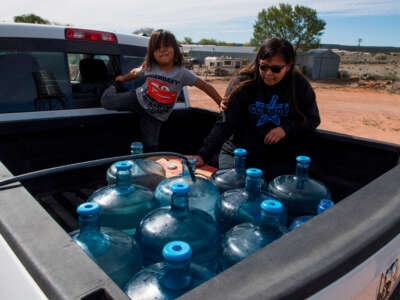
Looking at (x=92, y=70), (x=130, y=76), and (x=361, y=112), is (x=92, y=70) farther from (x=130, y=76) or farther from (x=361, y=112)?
(x=361, y=112)

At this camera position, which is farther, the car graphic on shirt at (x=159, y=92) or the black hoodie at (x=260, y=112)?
the car graphic on shirt at (x=159, y=92)

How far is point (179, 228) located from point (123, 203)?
35 cm

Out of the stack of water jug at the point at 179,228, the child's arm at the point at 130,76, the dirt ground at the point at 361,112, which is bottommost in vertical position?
the dirt ground at the point at 361,112

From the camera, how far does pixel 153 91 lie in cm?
304

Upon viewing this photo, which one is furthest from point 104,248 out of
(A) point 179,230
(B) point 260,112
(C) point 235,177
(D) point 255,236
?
(B) point 260,112

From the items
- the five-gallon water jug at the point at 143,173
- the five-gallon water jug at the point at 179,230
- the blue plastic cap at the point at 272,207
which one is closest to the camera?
the blue plastic cap at the point at 272,207

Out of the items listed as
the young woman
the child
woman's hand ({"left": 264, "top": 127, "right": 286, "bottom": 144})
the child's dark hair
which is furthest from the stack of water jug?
the child's dark hair

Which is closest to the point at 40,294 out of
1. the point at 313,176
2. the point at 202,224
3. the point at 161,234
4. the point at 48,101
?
the point at 161,234

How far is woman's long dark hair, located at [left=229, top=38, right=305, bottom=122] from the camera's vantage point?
2504 mm

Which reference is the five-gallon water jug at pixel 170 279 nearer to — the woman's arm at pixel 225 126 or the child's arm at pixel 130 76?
the woman's arm at pixel 225 126

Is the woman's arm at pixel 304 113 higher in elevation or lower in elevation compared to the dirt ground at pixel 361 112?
higher

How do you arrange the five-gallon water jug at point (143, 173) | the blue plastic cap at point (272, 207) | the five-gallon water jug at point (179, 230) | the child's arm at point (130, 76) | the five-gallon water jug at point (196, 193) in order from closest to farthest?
the blue plastic cap at point (272, 207), the five-gallon water jug at point (179, 230), the five-gallon water jug at point (196, 193), the five-gallon water jug at point (143, 173), the child's arm at point (130, 76)

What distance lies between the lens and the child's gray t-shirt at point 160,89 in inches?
119

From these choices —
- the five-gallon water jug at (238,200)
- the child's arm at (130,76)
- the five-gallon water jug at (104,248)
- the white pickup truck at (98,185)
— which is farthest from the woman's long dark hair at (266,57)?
the five-gallon water jug at (104,248)
